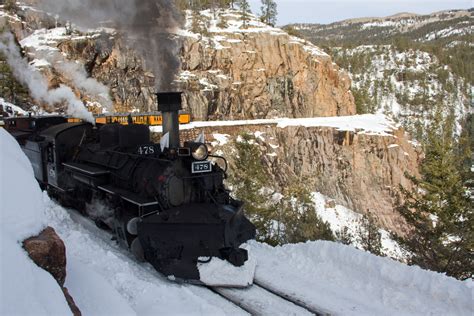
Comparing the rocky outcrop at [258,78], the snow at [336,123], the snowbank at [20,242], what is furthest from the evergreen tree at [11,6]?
the snowbank at [20,242]

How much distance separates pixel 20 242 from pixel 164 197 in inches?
156

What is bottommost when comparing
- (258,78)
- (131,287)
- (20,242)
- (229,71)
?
(131,287)

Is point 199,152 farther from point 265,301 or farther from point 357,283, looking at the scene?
point 357,283

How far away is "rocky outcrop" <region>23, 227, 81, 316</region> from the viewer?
4.04m

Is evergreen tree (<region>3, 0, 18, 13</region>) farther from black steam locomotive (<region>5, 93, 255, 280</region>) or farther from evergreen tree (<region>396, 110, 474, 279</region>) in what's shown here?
evergreen tree (<region>396, 110, 474, 279</region>)

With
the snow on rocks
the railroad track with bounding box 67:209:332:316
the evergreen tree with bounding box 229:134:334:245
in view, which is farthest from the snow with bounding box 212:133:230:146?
the railroad track with bounding box 67:209:332:316

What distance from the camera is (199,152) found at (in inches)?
320

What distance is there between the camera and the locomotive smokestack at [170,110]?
337 inches

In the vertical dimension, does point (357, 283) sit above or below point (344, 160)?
above

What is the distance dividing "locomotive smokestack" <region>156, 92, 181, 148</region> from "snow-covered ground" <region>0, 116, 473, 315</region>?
2643 millimetres

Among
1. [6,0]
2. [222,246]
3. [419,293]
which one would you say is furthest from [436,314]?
[6,0]

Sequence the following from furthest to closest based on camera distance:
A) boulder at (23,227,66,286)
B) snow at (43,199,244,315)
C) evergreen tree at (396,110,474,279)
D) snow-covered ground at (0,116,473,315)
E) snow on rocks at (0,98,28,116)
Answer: snow on rocks at (0,98,28,116), evergreen tree at (396,110,474,279), snow at (43,199,244,315), boulder at (23,227,66,286), snow-covered ground at (0,116,473,315)

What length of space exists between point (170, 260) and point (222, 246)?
3.25 feet

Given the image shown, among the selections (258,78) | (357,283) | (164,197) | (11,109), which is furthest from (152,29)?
(258,78)
